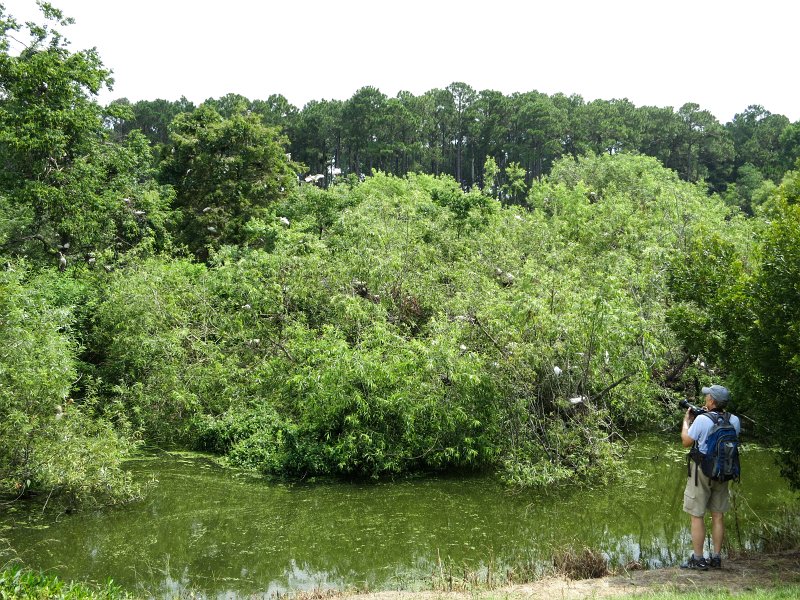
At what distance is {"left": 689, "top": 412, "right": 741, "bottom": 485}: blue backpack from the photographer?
6605mm

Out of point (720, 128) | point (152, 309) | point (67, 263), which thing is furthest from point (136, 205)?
point (720, 128)

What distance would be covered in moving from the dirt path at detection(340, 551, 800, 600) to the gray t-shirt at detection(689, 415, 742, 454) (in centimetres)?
114

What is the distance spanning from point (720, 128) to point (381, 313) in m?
55.3

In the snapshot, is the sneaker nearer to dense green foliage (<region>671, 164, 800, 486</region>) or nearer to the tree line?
dense green foliage (<region>671, 164, 800, 486</region>)

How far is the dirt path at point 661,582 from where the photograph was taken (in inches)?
252

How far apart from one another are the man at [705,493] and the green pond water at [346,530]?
3.38 feet

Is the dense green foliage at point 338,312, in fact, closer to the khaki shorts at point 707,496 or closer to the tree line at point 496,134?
the khaki shorts at point 707,496

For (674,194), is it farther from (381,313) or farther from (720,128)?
(720,128)

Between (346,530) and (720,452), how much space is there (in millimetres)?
5012

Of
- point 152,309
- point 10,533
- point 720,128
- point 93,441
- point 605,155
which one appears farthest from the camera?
point 720,128

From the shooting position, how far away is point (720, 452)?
6.60 m

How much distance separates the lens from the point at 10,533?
942 cm

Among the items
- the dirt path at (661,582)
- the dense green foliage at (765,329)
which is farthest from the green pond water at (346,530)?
the dense green foliage at (765,329)

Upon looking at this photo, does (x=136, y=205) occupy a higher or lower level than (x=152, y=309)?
higher
